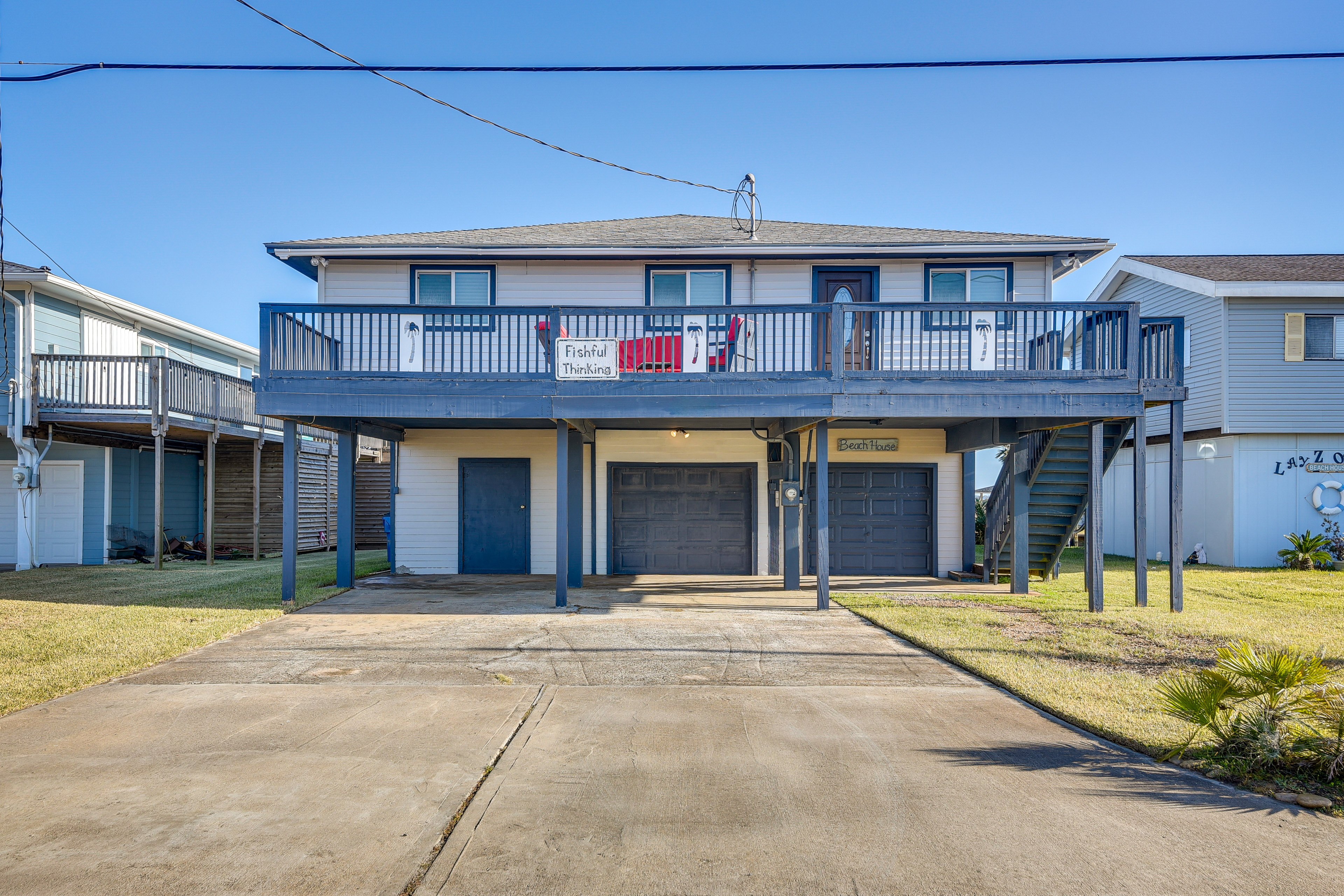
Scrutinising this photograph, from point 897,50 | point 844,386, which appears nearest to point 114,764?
point 844,386

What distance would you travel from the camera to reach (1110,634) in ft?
28.1

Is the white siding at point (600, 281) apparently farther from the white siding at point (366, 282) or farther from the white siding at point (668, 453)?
the white siding at point (668, 453)

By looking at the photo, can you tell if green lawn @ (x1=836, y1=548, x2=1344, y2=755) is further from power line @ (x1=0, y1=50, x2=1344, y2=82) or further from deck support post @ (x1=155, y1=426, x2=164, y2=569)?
deck support post @ (x1=155, y1=426, x2=164, y2=569)

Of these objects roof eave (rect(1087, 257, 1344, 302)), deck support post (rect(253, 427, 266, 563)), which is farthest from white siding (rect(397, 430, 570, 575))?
roof eave (rect(1087, 257, 1344, 302))

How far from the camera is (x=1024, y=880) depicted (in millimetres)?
3295

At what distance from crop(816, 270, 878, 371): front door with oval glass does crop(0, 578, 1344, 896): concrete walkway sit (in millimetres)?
4569

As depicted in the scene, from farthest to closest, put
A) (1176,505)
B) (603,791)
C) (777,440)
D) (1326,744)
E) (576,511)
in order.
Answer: (576,511), (777,440), (1176,505), (1326,744), (603,791)

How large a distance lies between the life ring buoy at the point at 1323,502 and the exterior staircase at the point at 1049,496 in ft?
24.3

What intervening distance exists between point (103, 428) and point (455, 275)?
883cm

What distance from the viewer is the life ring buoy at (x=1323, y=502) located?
16.7 metres

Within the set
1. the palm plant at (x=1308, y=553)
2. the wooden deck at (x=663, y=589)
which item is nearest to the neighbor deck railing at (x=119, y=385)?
the wooden deck at (x=663, y=589)

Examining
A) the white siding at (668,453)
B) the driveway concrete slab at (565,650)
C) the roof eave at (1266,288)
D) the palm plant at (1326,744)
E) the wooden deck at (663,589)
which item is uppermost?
the roof eave at (1266,288)

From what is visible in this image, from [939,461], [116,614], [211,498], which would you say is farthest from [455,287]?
[939,461]

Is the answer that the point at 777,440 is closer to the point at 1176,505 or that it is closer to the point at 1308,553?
the point at 1176,505
